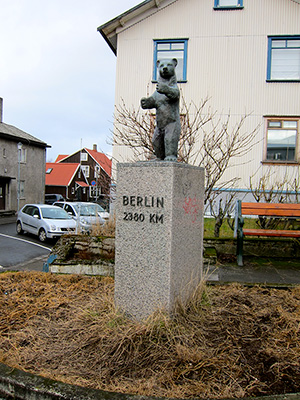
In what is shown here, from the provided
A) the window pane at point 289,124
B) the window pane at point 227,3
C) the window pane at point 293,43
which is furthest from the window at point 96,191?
the window pane at point 293,43

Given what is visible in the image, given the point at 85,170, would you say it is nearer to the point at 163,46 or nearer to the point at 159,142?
the point at 163,46

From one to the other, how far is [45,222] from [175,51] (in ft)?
30.3

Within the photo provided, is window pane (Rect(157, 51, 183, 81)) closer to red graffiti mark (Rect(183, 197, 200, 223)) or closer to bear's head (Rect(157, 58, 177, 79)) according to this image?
bear's head (Rect(157, 58, 177, 79))

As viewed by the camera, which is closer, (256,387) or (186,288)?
(256,387)

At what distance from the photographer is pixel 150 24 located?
15.9 m

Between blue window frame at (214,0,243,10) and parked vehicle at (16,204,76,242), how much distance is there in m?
11.0

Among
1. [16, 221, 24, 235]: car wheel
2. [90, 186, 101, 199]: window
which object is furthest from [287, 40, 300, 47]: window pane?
[16, 221, 24, 235]: car wheel

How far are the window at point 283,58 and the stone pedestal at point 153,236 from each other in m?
13.3

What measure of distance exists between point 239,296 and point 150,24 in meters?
14.6

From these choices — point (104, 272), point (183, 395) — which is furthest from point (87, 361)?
point (104, 272)

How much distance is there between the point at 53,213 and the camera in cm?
1619

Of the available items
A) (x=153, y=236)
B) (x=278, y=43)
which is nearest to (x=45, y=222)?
(x=278, y=43)

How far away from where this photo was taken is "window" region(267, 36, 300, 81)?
49.6ft

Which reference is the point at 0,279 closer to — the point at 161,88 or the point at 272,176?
the point at 161,88
